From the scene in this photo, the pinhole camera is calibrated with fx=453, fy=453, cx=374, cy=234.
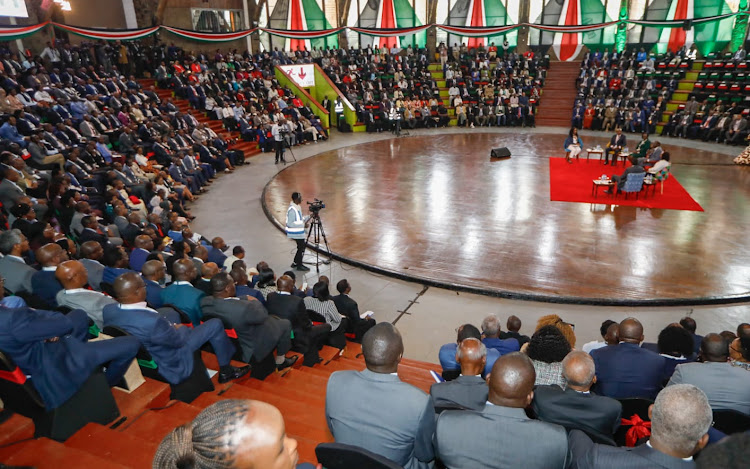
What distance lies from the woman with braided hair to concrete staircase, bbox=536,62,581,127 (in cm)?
1965

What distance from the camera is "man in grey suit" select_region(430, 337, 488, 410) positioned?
7.32 ft

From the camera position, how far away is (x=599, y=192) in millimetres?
9758

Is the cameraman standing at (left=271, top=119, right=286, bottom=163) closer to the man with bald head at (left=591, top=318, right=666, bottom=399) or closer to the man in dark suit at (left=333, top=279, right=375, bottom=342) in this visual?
the man in dark suit at (left=333, top=279, right=375, bottom=342)

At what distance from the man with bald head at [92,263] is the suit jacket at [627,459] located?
13.2 feet

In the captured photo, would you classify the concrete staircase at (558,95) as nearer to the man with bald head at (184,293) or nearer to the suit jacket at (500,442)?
the man with bald head at (184,293)

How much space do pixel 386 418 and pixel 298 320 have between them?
2235 mm

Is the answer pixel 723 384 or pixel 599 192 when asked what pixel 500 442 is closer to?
pixel 723 384

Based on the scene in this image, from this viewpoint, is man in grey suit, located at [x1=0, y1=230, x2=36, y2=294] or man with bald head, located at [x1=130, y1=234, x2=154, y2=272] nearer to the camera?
man in grey suit, located at [x1=0, y1=230, x2=36, y2=294]

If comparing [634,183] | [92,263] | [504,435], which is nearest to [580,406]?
[504,435]

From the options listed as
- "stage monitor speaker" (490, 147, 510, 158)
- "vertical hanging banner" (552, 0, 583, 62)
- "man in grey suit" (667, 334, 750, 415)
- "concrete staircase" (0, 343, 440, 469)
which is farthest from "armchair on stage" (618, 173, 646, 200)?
"vertical hanging banner" (552, 0, 583, 62)

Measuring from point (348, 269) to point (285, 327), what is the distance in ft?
10.2

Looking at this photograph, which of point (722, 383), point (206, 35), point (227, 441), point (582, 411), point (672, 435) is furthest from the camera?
point (206, 35)

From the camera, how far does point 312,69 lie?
754 inches

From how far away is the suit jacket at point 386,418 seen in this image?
5.97 feet
